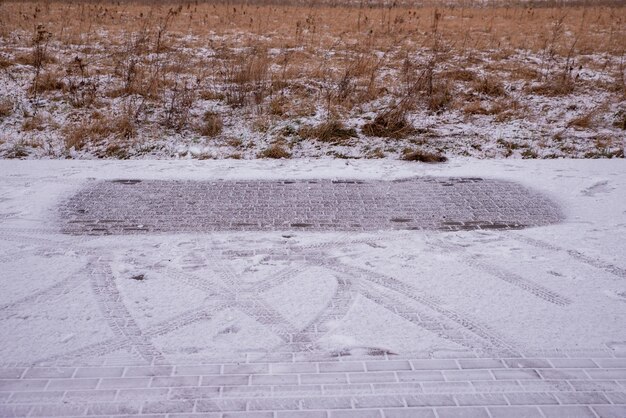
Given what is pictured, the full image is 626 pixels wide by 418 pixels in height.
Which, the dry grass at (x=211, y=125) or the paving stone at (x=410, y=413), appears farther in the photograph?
the dry grass at (x=211, y=125)

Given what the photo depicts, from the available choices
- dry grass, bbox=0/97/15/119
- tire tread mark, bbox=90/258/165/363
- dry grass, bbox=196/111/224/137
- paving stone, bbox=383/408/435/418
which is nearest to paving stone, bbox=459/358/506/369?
paving stone, bbox=383/408/435/418

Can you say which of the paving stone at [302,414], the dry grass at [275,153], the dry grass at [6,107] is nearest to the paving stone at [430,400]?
the paving stone at [302,414]

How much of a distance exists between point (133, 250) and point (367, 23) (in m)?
10.8

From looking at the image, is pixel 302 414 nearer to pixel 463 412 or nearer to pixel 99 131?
pixel 463 412

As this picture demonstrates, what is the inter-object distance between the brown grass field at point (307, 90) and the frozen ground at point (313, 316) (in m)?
2.06

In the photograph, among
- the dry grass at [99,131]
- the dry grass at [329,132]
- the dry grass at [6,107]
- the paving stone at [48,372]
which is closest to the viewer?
Result: the paving stone at [48,372]

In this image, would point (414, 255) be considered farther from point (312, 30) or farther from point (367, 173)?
Result: point (312, 30)

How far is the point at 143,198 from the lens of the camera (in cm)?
512

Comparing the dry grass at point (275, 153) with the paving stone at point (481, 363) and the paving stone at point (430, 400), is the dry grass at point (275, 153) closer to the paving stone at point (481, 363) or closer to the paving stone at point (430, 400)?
the paving stone at point (481, 363)

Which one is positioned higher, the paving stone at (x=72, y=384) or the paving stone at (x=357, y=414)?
the paving stone at (x=357, y=414)

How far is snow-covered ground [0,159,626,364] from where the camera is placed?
2953mm

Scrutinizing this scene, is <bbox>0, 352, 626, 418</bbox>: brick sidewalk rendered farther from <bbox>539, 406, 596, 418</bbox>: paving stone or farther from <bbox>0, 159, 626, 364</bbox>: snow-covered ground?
<bbox>0, 159, 626, 364</bbox>: snow-covered ground

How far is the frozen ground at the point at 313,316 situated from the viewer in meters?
2.55

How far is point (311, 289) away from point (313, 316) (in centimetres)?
33
